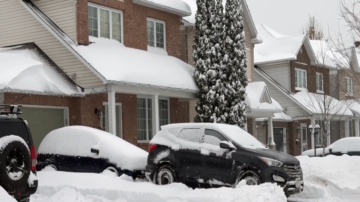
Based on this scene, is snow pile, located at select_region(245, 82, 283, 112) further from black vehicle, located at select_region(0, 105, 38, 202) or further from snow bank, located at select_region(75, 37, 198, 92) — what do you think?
black vehicle, located at select_region(0, 105, 38, 202)

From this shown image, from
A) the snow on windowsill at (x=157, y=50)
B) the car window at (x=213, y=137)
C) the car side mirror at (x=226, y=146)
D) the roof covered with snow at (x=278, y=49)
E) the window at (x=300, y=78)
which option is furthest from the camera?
the window at (x=300, y=78)

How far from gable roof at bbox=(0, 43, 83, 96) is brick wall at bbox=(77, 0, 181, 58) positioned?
59.3 inches

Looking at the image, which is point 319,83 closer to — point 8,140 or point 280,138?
point 280,138

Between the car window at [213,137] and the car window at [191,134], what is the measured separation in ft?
0.61

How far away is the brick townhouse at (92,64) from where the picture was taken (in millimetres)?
17859

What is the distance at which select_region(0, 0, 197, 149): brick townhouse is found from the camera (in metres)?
17.9

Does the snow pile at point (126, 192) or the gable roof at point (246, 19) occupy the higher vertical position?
the gable roof at point (246, 19)

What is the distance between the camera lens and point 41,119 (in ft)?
60.4

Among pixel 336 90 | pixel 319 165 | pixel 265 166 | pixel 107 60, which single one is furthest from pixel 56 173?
pixel 336 90

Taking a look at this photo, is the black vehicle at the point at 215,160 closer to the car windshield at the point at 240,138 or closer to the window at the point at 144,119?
the car windshield at the point at 240,138

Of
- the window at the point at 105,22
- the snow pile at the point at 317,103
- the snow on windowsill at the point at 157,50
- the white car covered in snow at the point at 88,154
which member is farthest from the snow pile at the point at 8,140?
the snow pile at the point at 317,103

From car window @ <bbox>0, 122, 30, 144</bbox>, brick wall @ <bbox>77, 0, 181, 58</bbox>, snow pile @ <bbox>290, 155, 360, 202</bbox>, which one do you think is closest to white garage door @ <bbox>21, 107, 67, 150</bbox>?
brick wall @ <bbox>77, 0, 181, 58</bbox>

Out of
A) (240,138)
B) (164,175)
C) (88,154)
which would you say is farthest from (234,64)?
(88,154)

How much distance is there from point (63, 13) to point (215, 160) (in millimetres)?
9556
